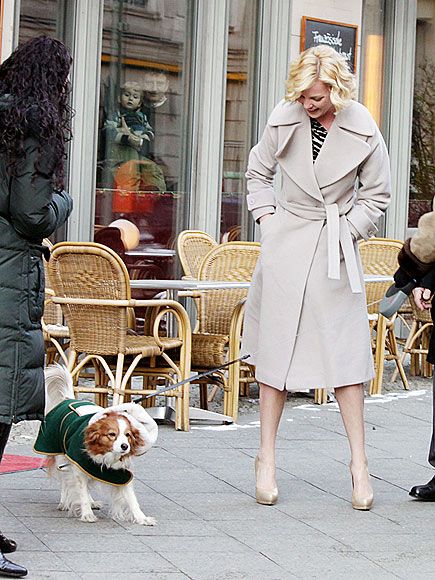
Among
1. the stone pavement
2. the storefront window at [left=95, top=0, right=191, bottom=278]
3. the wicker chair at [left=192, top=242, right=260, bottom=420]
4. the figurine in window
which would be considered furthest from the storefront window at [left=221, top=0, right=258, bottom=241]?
the stone pavement

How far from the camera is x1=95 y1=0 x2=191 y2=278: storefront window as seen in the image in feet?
36.8

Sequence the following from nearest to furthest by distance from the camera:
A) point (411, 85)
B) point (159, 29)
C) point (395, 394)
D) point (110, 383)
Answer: point (110, 383) → point (395, 394) → point (159, 29) → point (411, 85)

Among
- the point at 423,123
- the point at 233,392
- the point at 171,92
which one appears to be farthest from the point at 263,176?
the point at 423,123

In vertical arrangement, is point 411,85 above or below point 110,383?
above

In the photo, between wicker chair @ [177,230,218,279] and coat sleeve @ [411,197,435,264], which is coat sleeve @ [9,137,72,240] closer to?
coat sleeve @ [411,197,435,264]

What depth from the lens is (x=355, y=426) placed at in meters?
6.05

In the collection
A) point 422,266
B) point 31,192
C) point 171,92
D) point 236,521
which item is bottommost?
point 236,521

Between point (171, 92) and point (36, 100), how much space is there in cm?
733

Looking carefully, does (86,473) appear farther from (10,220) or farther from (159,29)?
(159,29)

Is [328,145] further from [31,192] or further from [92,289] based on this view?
[92,289]

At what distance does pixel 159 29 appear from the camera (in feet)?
38.0

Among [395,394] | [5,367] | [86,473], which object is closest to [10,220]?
[5,367]

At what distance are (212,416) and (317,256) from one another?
259cm

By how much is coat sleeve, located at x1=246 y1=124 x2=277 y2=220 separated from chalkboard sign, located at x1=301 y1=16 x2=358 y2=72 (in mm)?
6510
